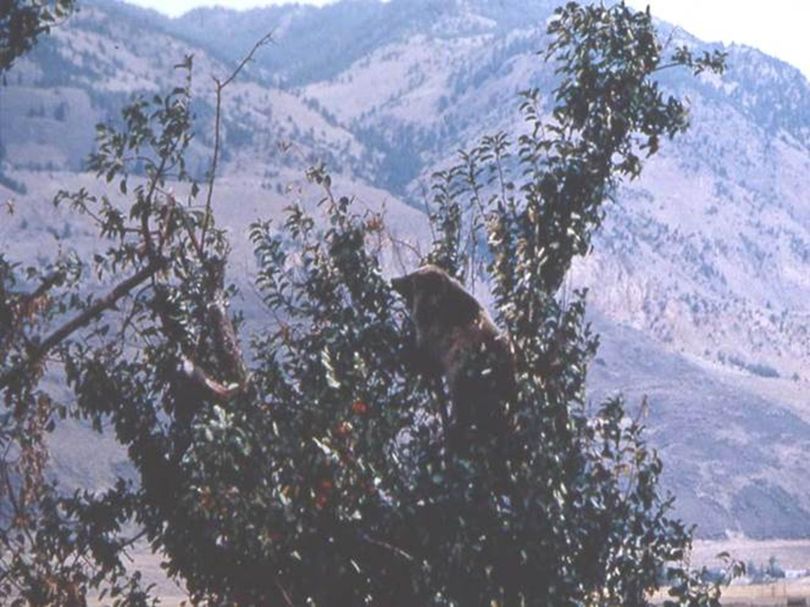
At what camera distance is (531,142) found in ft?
36.8

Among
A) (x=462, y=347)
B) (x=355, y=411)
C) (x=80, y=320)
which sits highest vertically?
(x=80, y=320)

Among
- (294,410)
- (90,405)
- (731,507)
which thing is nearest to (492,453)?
(294,410)

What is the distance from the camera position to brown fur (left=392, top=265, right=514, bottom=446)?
375 inches

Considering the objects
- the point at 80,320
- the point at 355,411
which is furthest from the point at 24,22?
the point at 355,411

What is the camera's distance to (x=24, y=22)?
41.8 feet

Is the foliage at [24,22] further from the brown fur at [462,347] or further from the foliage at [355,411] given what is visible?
the brown fur at [462,347]

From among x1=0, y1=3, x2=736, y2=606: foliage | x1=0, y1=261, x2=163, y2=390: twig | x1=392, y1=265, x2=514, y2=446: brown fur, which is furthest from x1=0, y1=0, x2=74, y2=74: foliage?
x1=392, y1=265, x2=514, y2=446: brown fur

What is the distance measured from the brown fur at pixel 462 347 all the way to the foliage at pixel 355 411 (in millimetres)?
130

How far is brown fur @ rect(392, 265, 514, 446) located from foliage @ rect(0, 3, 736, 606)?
13cm

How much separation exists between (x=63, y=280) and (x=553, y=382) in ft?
14.3

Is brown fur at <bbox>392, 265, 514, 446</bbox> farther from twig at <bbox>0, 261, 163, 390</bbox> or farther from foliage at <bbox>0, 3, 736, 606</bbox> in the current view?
twig at <bbox>0, 261, 163, 390</bbox>

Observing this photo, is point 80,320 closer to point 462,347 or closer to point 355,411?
point 355,411

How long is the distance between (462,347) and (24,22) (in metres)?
5.48

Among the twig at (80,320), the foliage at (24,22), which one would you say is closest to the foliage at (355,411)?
the twig at (80,320)
